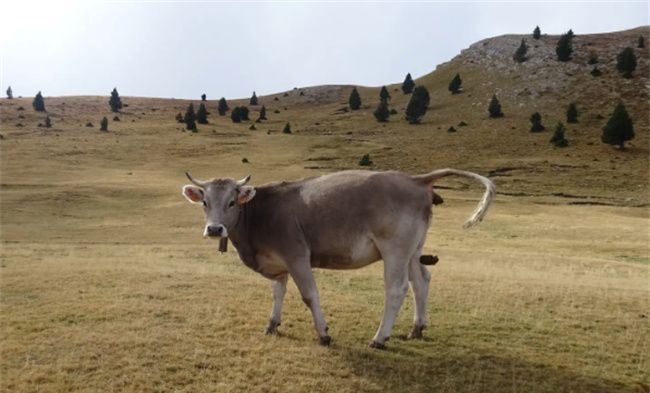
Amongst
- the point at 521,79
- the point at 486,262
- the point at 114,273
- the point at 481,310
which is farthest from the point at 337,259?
the point at 521,79

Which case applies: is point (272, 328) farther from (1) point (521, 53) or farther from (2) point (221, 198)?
(1) point (521, 53)

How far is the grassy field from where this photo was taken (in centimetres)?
1006

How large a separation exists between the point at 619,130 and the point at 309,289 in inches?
3346

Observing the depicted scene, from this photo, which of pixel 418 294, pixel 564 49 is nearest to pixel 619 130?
pixel 564 49

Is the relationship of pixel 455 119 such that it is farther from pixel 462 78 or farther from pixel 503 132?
pixel 462 78

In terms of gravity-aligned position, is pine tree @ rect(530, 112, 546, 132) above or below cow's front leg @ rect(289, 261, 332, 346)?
below

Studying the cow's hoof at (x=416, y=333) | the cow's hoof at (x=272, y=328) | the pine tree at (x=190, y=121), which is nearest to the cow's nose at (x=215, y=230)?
the cow's hoof at (x=272, y=328)

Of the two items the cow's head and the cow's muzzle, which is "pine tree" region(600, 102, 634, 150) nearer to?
the cow's head

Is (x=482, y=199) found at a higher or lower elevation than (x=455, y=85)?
lower

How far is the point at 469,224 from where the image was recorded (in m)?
11.0

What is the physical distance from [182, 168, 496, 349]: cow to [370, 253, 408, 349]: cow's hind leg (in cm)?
2

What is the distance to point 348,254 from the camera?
11.1 metres

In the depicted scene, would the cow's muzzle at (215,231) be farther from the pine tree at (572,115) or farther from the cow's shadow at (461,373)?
the pine tree at (572,115)

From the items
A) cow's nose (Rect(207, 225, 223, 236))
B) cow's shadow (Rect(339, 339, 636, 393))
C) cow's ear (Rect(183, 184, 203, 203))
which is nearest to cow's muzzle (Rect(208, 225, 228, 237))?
cow's nose (Rect(207, 225, 223, 236))
